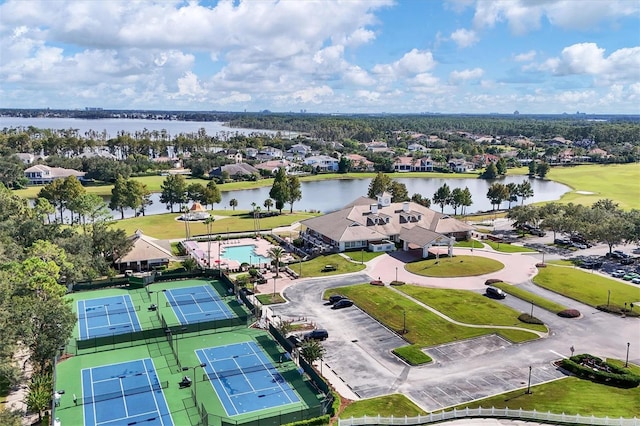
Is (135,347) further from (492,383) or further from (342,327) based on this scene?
(492,383)

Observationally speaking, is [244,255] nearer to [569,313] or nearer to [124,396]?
[124,396]

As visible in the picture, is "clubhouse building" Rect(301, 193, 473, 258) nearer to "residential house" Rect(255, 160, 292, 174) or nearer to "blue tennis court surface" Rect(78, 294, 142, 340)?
"blue tennis court surface" Rect(78, 294, 142, 340)

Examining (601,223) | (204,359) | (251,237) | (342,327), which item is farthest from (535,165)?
(204,359)

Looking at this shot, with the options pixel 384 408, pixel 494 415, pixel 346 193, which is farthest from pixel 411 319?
pixel 346 193

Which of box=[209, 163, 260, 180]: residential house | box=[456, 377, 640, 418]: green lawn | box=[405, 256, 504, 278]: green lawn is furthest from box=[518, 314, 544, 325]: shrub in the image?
box=[209, 163, 260, 180]: residential house

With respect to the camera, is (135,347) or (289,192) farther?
(289,192)

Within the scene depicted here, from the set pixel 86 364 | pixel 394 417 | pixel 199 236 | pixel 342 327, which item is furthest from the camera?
pixel 199 236

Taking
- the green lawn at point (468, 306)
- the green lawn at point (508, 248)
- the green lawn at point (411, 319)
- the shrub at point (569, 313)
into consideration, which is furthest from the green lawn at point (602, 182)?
the green lawn at point (411, 319)
